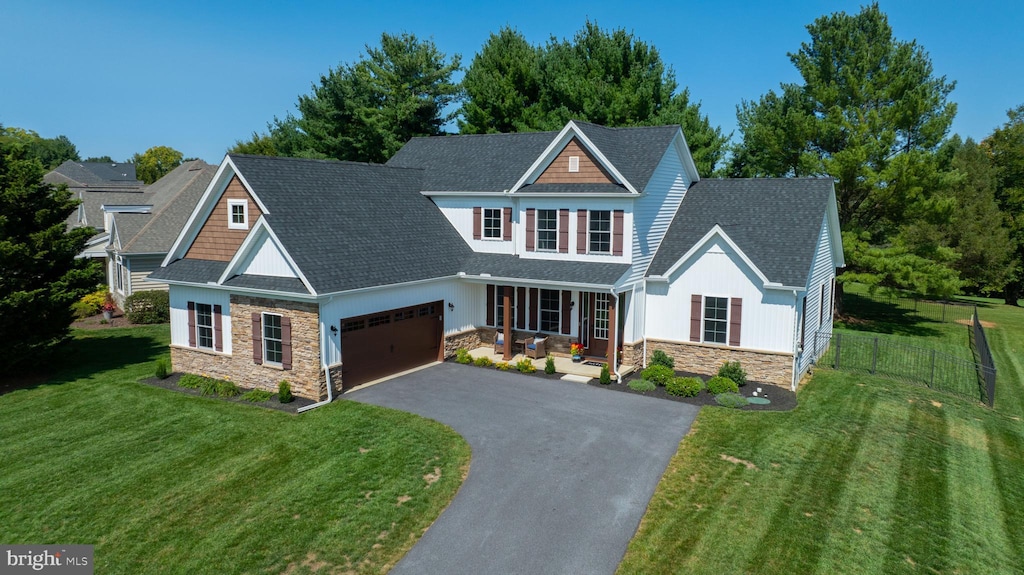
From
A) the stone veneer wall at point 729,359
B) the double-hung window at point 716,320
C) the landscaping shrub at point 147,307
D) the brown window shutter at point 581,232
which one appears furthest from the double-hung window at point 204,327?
the double-hung window at point 716,320

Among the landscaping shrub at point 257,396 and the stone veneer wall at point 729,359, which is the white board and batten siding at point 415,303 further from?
Result: the stone veneer wall at point 729,359

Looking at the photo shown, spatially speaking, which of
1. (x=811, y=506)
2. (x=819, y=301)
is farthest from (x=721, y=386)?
(x=819, y=301)

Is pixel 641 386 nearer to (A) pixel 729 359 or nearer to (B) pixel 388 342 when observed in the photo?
(A) pixel 729 359

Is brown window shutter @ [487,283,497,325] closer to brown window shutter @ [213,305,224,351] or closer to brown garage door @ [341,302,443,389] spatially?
brown garage door @ [341,302,443,389]

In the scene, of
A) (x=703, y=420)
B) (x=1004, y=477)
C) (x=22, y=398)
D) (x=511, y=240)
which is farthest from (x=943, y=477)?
(x=22, y=398)

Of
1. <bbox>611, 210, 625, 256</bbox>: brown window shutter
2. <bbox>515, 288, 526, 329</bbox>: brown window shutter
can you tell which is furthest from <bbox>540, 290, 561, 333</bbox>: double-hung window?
<bbox>611, 210, 625, 256</bbox>: brown window shutter

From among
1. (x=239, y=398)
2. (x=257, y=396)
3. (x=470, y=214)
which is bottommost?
(x=239, y=398)
